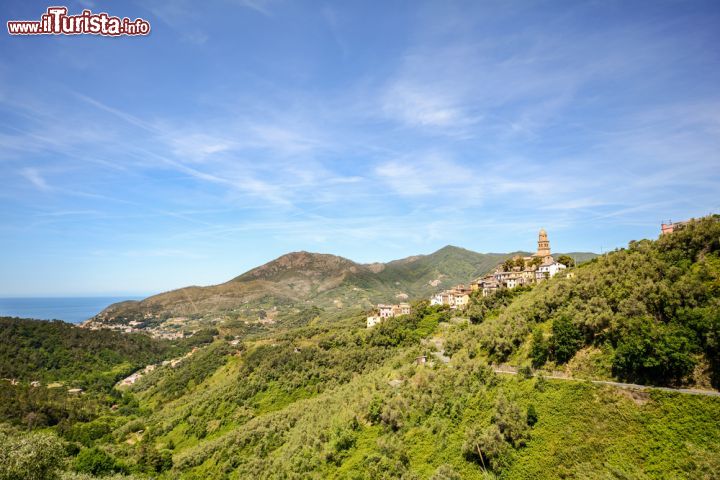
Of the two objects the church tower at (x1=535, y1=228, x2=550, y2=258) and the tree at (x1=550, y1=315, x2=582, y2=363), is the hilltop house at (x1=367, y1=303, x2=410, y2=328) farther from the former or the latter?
the tree at (x1=550, y1=315, x2=582, y2=363)

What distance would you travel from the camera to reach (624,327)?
40.9m

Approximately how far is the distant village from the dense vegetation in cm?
828

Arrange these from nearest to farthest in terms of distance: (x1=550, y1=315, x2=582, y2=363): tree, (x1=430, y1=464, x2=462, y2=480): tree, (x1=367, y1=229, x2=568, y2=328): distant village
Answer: (x1=430, y1=464, x2=462, y2=480): tree < (x1=550, y1=315, x2=582, y2=363): tree < (x1=367, y1=229, x2=568, y2=328): distant village

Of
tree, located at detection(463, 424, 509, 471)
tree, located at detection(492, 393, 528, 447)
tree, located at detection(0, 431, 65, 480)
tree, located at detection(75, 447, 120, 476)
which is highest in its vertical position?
tree, located at detection(0, 431, 65, 480)

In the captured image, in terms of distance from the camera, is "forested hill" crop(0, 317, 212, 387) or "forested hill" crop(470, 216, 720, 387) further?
"forested hill" crop(0, 317, 212, 387)

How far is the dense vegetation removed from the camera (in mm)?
32250

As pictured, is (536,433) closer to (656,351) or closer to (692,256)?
(656,351)

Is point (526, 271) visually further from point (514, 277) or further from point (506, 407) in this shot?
point (506, 407)

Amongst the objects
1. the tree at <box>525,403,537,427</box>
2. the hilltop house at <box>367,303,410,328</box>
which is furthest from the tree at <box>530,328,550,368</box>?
the hilltop house at <box>367,303,410,328</box>

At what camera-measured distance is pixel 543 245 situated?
99812mm

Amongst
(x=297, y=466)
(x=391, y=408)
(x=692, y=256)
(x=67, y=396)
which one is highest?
(x=692, y=256)

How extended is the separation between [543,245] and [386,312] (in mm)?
52198

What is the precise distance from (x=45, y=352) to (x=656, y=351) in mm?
231515

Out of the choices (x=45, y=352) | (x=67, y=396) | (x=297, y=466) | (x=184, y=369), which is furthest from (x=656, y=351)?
(x=45, y=352)
